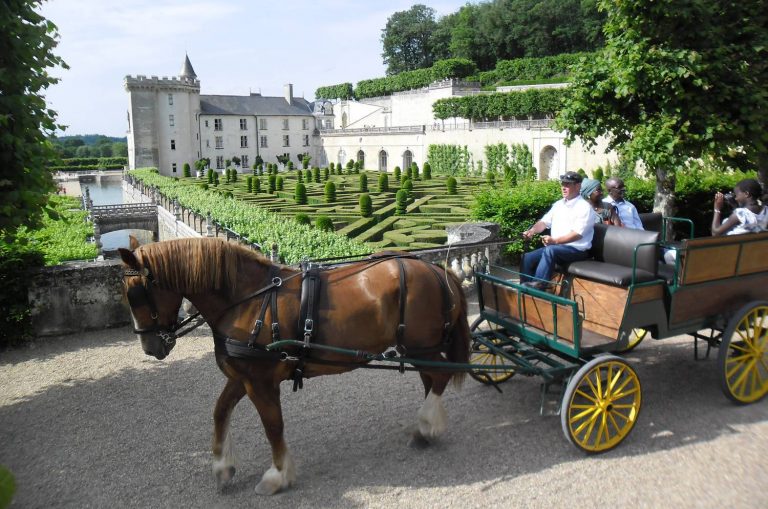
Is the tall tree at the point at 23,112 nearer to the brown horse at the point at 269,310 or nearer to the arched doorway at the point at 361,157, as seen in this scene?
the brown horse at the point at 269,310

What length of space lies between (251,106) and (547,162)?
41.7 m

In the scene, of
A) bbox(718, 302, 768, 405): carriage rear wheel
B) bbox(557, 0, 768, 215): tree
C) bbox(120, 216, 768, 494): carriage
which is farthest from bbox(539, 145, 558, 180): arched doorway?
bbox(120, 216, 768, 494): carriage

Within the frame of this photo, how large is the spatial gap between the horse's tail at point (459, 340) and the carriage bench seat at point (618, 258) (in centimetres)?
119

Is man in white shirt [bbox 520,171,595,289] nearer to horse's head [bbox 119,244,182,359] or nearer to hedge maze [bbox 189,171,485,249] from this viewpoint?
horse's head [bbox 119,244,182,359]

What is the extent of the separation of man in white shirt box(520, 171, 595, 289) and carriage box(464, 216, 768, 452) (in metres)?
0.14

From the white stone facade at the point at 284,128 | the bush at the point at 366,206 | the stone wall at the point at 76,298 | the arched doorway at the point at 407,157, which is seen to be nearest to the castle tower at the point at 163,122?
the white stone facade at the point at 284,128

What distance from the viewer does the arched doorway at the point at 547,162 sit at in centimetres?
3671

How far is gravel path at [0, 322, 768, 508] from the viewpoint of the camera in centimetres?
383

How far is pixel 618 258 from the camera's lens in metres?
5.04

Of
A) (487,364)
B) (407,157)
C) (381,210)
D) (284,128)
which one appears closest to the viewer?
(487,364)

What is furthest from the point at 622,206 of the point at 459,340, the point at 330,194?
the point at 330,194

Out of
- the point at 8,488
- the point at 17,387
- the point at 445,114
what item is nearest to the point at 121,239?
the point at 445,114

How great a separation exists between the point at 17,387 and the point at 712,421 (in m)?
6.63

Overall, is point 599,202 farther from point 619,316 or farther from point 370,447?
point 370,447
